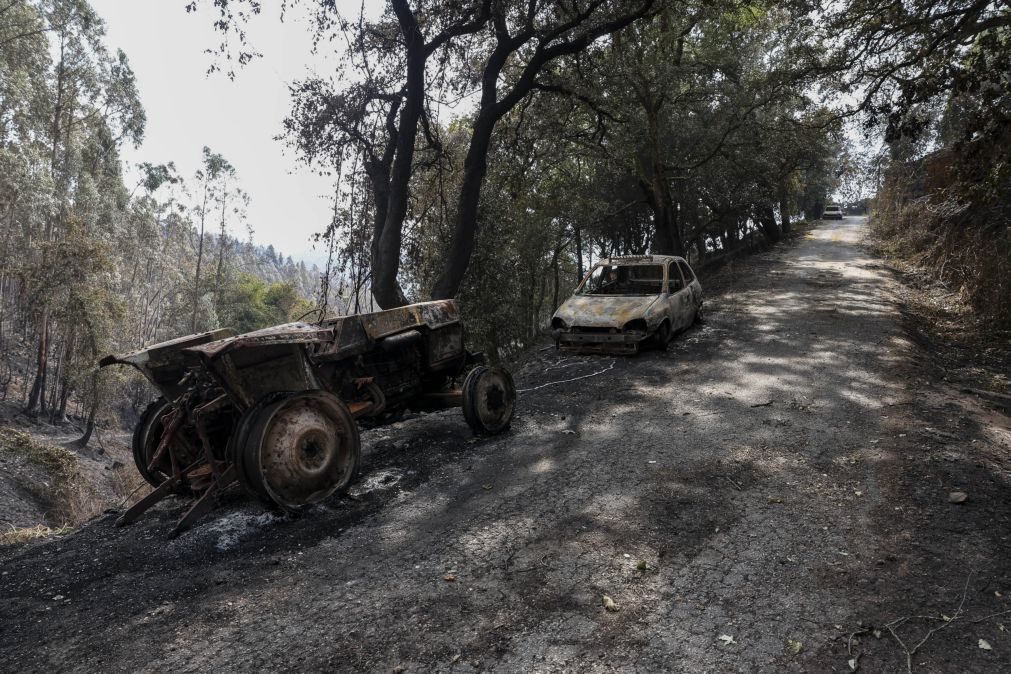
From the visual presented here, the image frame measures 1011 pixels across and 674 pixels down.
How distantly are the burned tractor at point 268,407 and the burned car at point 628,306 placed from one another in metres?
4.87

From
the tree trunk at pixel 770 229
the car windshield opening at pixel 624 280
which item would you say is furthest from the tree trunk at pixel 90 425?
the tree trunk at pixel 770 229

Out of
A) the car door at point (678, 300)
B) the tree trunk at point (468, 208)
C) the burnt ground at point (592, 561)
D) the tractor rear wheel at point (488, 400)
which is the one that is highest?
the tree trunk at point (468, 208)

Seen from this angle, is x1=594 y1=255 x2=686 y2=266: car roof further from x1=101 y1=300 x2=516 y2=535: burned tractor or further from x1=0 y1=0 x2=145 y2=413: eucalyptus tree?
x1=0 y1=0 x2=145 y2=413: eucalyptus tree

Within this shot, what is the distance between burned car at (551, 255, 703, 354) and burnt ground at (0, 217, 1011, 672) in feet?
10.7

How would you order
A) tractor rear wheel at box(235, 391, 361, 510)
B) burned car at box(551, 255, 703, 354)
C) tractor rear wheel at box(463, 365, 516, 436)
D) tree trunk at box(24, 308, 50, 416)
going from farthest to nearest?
tree trunk at box(24, 308, 50, 416) < burned car at box(551, 255, 703, 354) < tractor rear wheel at box(463, 365, 516, 436) < tractor rear wheel at box(235, 391, 361, 510)

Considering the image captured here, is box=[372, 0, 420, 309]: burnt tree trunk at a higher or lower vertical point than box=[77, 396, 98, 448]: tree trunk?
higher

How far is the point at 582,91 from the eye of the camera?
13.8 meters

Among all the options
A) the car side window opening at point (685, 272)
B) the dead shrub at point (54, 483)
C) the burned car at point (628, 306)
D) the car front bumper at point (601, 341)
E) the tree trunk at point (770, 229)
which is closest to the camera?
the car front bumper at point (601, 341)

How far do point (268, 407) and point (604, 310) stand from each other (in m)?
7.16

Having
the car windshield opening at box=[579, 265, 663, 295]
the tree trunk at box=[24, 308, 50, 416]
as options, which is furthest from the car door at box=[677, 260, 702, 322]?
the tree trunk at box=[24, 308, 50, 416]

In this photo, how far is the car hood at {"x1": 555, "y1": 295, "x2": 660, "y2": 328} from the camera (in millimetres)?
10055

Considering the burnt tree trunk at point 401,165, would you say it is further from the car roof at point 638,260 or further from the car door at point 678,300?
the car door at point 678,300

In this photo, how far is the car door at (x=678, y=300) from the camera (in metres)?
11.0

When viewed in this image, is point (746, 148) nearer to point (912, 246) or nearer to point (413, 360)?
point (912, 246)
